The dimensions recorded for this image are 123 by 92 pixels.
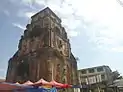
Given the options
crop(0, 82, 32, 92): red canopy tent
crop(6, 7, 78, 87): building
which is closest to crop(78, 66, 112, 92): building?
crop(6, 7, 78, 87): building

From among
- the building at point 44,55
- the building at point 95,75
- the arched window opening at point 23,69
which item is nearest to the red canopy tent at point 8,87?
the building at point 44,55

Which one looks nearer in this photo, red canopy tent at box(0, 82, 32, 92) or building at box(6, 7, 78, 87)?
red canopy tent at box(0, 82, 32, 92)

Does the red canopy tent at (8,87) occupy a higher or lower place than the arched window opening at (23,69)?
lower

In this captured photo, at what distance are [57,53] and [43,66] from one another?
10.4ft

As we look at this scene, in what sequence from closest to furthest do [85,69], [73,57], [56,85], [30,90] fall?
[30,90], [56,85], [73,57], [85,69]

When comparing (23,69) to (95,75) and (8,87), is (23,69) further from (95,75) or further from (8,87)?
(95,75)

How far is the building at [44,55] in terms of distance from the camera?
24.0 meters

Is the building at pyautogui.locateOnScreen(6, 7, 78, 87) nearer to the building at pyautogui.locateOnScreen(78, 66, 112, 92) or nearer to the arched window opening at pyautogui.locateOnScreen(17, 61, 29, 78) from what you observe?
the arched window opening at pyautogui.locateOnScreen(17, 61, 29, 78)

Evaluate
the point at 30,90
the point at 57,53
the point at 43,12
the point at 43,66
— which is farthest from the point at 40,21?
the point at 30,90

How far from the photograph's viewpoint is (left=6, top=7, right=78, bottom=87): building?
24.0 m

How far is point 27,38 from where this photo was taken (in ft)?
95.2

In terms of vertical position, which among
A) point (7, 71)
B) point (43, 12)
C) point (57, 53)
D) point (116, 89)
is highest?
point (43, 12)

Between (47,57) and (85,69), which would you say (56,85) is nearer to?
(47,57)

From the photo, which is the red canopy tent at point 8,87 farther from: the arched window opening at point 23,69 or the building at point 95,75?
the building at point 95,75
